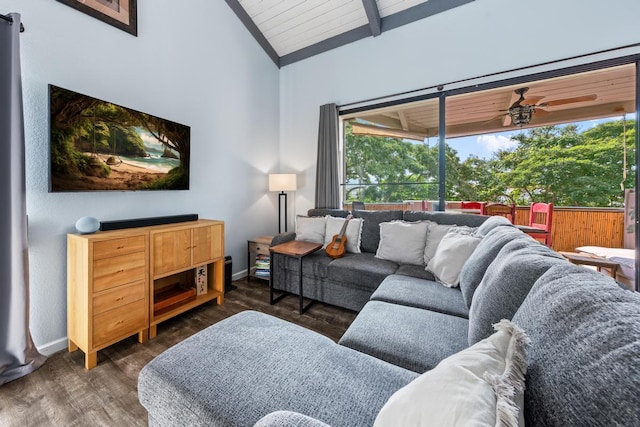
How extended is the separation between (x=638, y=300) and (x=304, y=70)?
401 cm

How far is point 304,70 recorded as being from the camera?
3666mm

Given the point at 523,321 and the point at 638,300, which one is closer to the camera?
the point at 638,300

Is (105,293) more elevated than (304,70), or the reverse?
(304,70)

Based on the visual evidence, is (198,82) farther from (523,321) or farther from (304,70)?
(523,321)

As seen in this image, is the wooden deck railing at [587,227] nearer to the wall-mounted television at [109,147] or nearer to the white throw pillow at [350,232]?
the white throw pillow at [350,232]

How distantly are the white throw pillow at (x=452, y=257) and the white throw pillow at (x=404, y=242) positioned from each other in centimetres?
36

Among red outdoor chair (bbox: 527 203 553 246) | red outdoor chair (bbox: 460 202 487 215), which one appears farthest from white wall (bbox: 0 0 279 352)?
red outdoor chair (bbox: 527 203 553 246)

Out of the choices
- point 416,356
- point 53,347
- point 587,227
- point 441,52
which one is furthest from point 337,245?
point 587,227

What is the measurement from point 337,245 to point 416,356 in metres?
1.59

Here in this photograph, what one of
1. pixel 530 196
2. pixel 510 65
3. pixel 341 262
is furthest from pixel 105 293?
pixel 530 196

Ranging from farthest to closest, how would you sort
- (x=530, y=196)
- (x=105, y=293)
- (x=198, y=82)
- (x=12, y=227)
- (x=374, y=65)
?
(x=530, y=196) → (x=374, y=65) → (x=198, y=82) → (x=105, y=293) → (x=12, y=227)

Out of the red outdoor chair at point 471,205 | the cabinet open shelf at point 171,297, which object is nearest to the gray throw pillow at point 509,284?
the cabinet open shelf at point 171,297

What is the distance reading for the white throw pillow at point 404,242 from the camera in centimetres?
232

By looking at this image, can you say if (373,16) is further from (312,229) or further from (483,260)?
(483,260)
